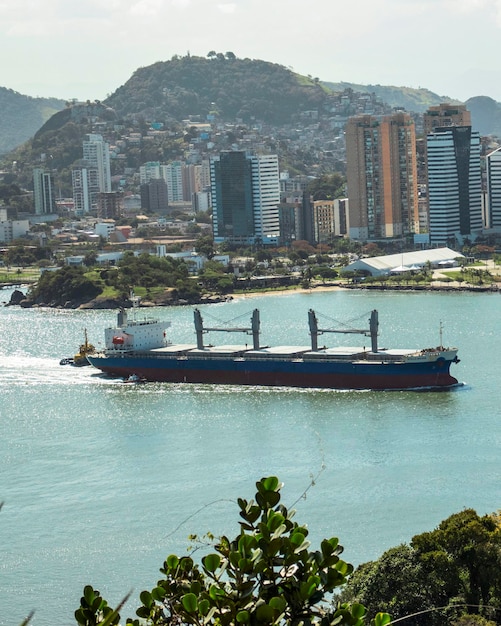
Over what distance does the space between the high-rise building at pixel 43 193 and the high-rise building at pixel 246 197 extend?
1160 cm

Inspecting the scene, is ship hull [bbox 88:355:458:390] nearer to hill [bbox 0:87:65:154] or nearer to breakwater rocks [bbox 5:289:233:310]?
breakwater rocks [bbox 5:289:233:310]

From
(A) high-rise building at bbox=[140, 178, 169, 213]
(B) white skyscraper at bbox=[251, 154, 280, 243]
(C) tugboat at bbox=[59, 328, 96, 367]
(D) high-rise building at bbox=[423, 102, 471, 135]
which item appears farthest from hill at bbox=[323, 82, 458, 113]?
(C) tugboat at bbox=[59, 328, 96, 367]

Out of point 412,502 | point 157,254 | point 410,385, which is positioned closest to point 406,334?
point 410,385

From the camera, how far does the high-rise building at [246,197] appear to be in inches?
1444

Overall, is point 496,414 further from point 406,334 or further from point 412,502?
point 406,334

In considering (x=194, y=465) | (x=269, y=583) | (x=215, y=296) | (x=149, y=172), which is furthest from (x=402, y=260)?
(x=269, y=583)

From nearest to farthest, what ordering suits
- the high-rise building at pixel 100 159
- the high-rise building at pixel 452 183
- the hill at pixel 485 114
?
the high-rise building at pixel 452 183 → the high-rise building at pixel 100 159 → the hill at pixel 485 114

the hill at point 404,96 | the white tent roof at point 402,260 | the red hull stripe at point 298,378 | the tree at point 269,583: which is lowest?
the red hull stripe at point 298,378

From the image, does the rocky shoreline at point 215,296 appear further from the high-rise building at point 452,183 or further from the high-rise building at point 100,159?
the high-rise building at point 100,159

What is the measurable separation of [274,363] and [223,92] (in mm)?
58230

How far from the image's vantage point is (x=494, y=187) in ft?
118

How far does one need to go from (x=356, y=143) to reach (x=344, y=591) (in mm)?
30600

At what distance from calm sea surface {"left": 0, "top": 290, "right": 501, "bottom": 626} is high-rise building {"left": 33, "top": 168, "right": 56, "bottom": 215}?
29.3 m

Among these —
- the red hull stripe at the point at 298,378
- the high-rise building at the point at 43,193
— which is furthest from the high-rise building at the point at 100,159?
the red hull stripe at the point at 298,378
